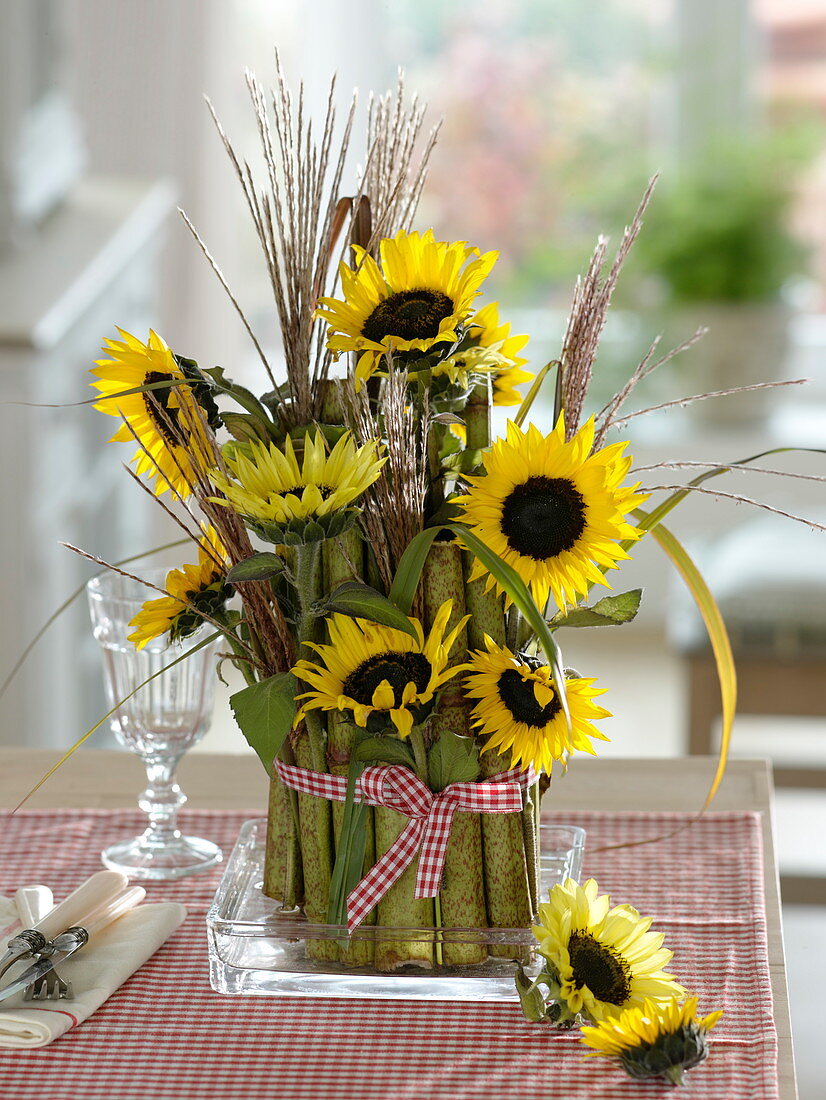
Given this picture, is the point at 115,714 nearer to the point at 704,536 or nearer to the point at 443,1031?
the point at 443,1031

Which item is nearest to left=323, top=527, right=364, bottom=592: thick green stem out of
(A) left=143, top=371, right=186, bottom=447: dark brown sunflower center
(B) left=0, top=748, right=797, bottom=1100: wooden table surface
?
(A) left=143, top=371, right=186, bottom=447: dark brown sunflower center

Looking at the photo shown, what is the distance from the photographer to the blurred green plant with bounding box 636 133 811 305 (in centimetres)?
367

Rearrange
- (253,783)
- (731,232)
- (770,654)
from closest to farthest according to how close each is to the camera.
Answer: (253,783), (770,654), (731,232)

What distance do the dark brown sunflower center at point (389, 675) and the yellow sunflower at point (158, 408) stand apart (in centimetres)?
14

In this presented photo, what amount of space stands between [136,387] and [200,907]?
37 centimetres

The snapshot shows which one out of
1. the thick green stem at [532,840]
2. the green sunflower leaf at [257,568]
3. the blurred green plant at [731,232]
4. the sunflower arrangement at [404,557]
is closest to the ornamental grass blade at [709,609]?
the sunflower arrangement at [404,557]

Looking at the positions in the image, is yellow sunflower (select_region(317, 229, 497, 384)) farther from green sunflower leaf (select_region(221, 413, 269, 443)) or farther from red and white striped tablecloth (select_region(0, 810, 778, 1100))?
red and white striped tablecloth (select_region(0, 810, 778, 1100))

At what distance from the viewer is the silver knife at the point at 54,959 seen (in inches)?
34.1

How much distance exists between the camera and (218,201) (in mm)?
3512

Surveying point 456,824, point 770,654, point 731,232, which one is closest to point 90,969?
point 456,824

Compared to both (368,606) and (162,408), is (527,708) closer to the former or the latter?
(368,606)

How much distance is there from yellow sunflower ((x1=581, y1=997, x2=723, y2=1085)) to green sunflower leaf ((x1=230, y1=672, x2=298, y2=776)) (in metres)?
0.22

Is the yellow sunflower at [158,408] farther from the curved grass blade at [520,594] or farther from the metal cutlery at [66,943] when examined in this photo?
the metal cutlery at [66,943]

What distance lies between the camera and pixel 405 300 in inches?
32.6
